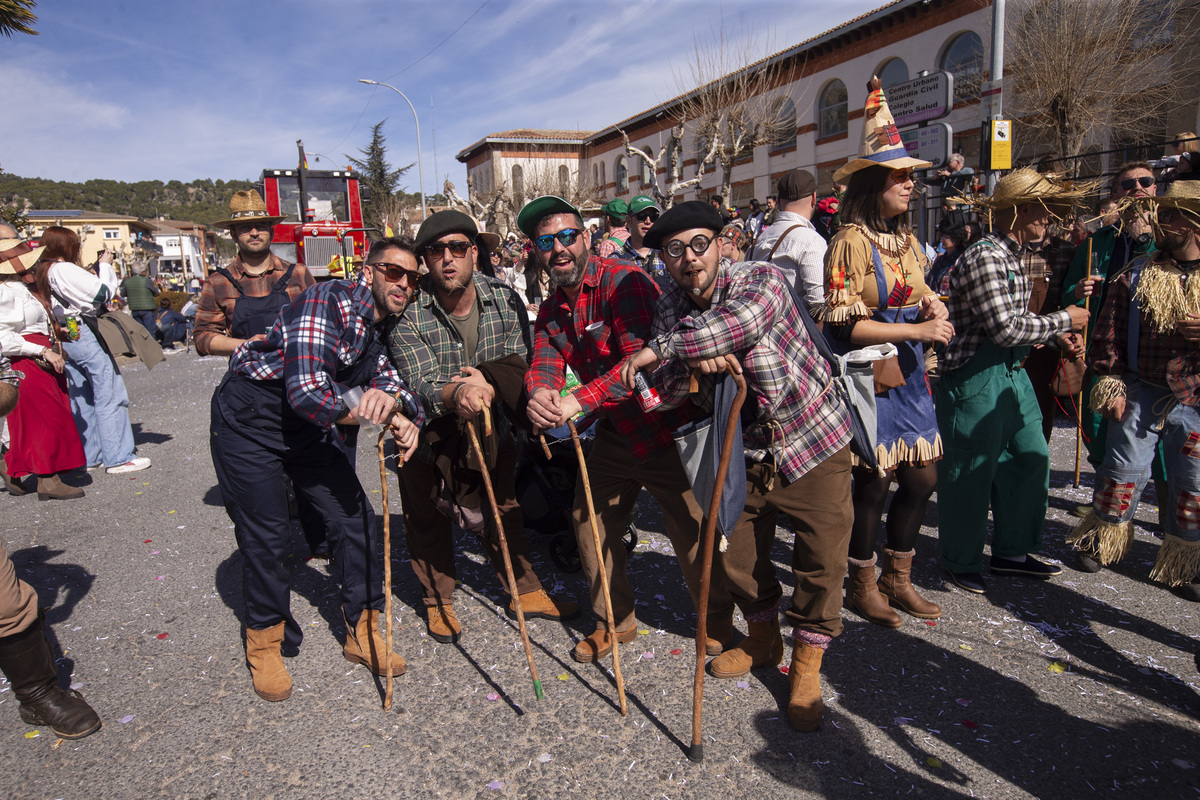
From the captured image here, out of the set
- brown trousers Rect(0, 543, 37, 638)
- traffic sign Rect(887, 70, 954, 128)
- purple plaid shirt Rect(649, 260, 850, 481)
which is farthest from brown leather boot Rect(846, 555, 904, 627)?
traffic sign Rect(887, 70, 954, 128)

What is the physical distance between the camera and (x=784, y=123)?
25.3m

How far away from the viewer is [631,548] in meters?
4.42

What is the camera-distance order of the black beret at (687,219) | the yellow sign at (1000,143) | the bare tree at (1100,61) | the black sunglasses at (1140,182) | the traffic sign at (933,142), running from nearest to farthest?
the black beret at (687,219) → the black sunglasses at (1140,182) → the yellow sign at (1000,143) → the traffic sign at (933,142) → the bare tree at (1100,61)

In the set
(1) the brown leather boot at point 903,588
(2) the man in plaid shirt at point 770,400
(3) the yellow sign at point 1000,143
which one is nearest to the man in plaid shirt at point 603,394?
(2) the man in plaid shirt at point 770,400

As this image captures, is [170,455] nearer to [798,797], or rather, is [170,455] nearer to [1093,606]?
[798,797]

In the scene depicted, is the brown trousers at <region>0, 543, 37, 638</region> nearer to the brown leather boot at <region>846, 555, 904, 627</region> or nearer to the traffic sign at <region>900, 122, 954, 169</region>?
the brown leather boot at <region>846, 555, 904, 627</region>

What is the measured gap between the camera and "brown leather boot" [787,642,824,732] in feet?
9.07

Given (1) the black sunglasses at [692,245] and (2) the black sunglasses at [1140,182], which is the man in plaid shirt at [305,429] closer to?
(1) the black sunglasses at [692,245]

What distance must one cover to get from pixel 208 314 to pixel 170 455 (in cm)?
402

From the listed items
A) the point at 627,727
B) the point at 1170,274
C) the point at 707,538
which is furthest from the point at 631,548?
the point at 1170,274

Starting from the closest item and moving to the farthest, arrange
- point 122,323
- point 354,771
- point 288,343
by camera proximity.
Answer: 1. point 354,771
2. point 288,343
3. point 122,323

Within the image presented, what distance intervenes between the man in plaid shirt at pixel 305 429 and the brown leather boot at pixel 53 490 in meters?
4.29

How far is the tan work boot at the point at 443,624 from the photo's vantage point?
12.1 ft

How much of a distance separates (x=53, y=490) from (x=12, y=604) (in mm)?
4336
